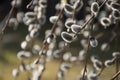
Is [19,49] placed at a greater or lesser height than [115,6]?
lesser

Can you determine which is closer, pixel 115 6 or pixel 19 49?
pixel 115 6

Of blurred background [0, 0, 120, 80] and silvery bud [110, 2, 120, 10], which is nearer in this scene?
silvery bud [110, 2, 120, 10]

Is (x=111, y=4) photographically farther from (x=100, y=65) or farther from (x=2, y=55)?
(x=2, y=55)

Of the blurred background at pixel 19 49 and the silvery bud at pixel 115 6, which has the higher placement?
the silvery bud at pixel 115 6

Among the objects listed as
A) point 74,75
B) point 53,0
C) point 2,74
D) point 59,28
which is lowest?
point 74,75

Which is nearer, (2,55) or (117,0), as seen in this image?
(117,0)

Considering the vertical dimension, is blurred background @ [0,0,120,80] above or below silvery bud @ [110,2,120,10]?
below

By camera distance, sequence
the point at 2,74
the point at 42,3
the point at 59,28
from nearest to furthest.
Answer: the point at 42,3 → the point at 59,28 → the point at 2,74

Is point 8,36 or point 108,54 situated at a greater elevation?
point 8,36

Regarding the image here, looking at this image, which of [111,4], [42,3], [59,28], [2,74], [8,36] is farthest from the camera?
[8,36]

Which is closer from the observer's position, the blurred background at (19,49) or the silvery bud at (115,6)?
the silvery bud at (115,6)

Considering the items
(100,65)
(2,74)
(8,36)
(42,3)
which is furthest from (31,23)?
(8,36)
